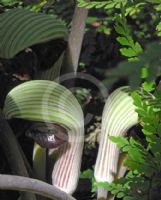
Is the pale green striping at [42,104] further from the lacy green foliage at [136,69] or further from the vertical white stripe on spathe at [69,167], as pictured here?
the lacy green foliage at [136,69]

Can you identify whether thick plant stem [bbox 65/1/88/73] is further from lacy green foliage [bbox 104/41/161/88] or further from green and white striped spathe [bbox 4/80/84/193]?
→ lacy green foliage [bbox 104/41/161/88]

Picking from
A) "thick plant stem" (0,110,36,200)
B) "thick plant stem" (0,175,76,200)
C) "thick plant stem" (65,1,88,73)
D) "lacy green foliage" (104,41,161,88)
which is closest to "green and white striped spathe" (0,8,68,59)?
"thick plant stem" (65,1,88,73)

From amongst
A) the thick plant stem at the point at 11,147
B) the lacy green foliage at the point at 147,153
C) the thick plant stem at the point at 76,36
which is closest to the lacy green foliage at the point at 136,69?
the lacy green foliage at the point at 147,153

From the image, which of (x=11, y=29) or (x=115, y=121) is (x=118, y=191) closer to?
(x=115, y=121)

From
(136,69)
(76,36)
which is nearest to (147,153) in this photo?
(76,36)

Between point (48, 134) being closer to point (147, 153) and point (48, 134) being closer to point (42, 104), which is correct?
point (42, 104)

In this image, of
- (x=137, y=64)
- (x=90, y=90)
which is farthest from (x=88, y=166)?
(x=137, y=64)
